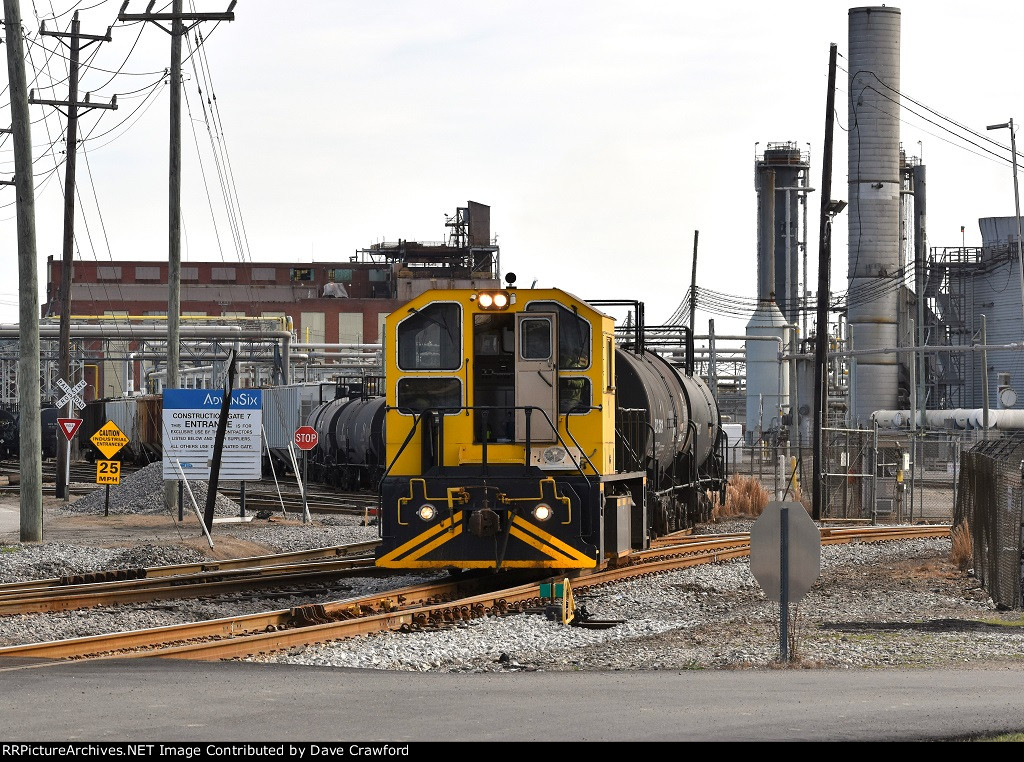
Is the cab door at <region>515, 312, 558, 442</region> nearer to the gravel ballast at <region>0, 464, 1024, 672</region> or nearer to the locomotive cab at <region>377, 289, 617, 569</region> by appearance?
the locomotive cab at <region>377, 289, 617, 569</region>

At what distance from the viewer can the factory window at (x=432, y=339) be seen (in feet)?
51.7

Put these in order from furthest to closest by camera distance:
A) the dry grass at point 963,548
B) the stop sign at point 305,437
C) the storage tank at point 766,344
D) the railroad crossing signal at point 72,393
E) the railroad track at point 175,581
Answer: the storage tank at point 766,344, the railroad crossing signal at point 72,393, the stop sign at point 305,437, the dry grass at point 963,548, the railroad track at point 175,581

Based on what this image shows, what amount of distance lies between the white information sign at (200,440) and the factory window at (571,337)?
33.6ft

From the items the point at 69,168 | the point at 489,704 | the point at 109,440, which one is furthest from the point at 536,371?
the point at 69,168

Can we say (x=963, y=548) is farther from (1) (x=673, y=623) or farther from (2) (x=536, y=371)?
(2) (x=536, y=371)

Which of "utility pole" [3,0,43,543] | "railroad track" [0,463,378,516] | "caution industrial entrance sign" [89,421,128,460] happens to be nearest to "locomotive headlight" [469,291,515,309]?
"utility pole" [3,0,43,543]

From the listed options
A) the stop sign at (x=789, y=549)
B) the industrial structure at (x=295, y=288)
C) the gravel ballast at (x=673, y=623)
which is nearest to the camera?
the gravel ballast at (x=673, y=623)

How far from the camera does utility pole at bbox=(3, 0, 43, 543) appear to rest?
20.9 metres

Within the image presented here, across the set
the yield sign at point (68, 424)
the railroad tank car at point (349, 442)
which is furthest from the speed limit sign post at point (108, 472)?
the railroad tank car at point (349, 442)

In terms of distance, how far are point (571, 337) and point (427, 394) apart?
1.80 meters

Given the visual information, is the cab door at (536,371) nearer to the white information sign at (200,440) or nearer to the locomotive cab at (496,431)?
the locomotive cab at (496,431)

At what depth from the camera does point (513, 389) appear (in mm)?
15984

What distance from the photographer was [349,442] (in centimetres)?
3838
